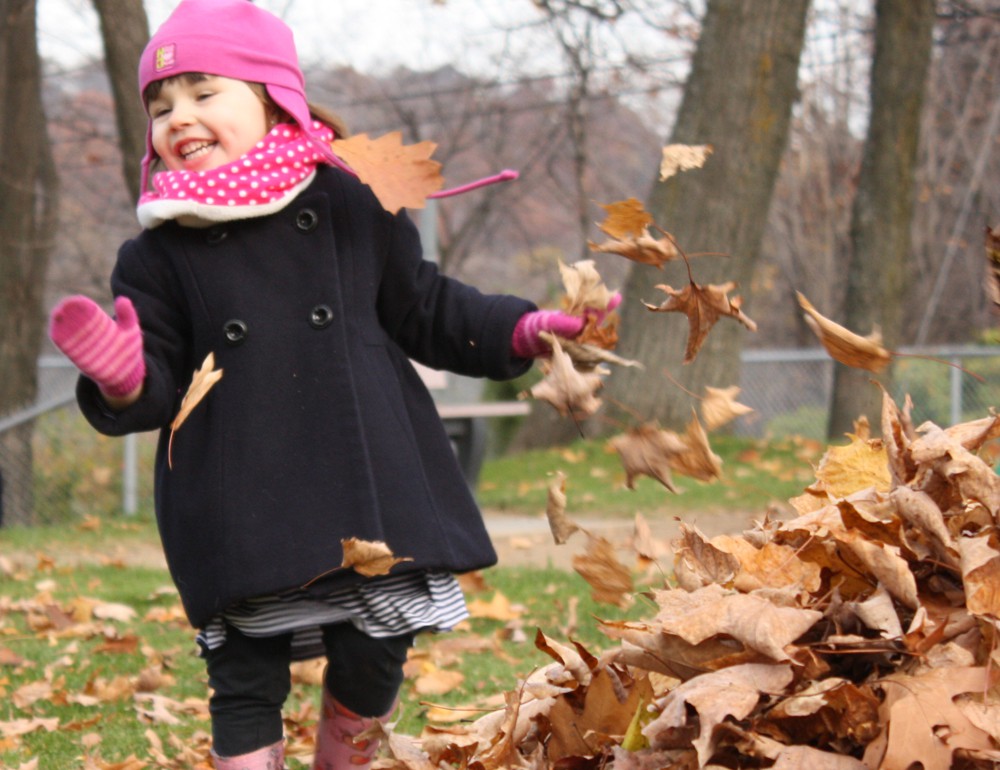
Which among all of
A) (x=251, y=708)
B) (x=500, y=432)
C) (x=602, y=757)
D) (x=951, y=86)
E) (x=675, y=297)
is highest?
(x=951, y=86)

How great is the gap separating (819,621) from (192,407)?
3.86ft

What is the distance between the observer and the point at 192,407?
97.2 inches

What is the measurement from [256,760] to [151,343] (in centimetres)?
83

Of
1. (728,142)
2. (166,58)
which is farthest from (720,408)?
(728,142)

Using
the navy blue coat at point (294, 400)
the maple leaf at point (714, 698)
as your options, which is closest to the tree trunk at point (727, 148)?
the navy blue coat at point (294, 400)

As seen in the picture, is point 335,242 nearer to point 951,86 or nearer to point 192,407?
point 192,407

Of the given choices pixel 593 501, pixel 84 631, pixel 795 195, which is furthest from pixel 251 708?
pixel 795 195

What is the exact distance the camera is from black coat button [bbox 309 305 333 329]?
270 centimetres

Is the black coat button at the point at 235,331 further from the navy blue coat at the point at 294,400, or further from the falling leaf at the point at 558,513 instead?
the falling leaf at the point at 558,513

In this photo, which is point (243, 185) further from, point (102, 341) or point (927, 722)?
point (927, 722)

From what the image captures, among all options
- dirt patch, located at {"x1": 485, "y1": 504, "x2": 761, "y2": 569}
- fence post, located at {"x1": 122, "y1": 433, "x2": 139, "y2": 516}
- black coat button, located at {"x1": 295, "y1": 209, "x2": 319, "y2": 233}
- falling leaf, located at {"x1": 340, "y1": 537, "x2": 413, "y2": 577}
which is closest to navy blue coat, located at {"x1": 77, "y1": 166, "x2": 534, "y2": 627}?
black coat button, located at {"x1": 295, "y1": 209, "x2": 319, "y2": 233}

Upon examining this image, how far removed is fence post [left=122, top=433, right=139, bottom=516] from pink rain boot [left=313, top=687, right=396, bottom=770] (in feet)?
23.6

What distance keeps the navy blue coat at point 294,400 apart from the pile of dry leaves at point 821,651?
0.53m

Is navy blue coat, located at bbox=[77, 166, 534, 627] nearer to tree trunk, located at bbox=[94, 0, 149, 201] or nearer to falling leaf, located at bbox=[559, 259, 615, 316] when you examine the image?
falling leaf, located at bbox=[559, 259, 615, 316]
